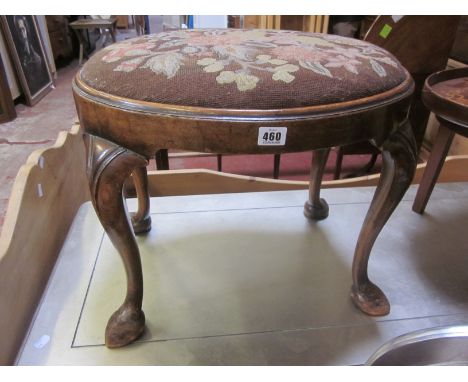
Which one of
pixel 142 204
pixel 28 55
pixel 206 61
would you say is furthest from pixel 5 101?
pixel 206 61

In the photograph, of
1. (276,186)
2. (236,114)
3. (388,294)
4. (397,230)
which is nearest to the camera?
(236,114)

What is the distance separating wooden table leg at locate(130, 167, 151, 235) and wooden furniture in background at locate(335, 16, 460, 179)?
30.1 inches

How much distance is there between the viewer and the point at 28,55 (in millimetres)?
2219

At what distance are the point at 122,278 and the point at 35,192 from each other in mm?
227

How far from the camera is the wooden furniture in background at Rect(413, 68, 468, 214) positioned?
0.64 metres

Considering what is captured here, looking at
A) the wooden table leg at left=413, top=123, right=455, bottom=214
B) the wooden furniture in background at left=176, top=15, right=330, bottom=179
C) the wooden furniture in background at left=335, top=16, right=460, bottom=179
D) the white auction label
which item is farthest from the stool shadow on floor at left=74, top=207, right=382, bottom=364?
the wooden furniture in background at left=335, top=16, right=460, bottom=179

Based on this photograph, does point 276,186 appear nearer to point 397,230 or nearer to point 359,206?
point 359,206

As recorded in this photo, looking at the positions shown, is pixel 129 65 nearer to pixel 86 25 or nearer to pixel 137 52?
pixel 137 52

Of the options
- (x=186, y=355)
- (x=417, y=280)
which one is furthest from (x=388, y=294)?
(x=186, y=355)

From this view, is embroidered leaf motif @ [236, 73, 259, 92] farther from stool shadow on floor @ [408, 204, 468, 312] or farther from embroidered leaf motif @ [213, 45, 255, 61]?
stool shadow on floor @ [408, 204, 468, 312]

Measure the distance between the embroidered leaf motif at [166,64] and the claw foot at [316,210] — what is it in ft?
1.70

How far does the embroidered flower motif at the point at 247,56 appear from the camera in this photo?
1.43 feet

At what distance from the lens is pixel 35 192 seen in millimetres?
707

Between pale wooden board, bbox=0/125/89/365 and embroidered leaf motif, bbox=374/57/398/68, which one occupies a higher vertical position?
embroidered leaf motif, bbox=374/57/398/68
